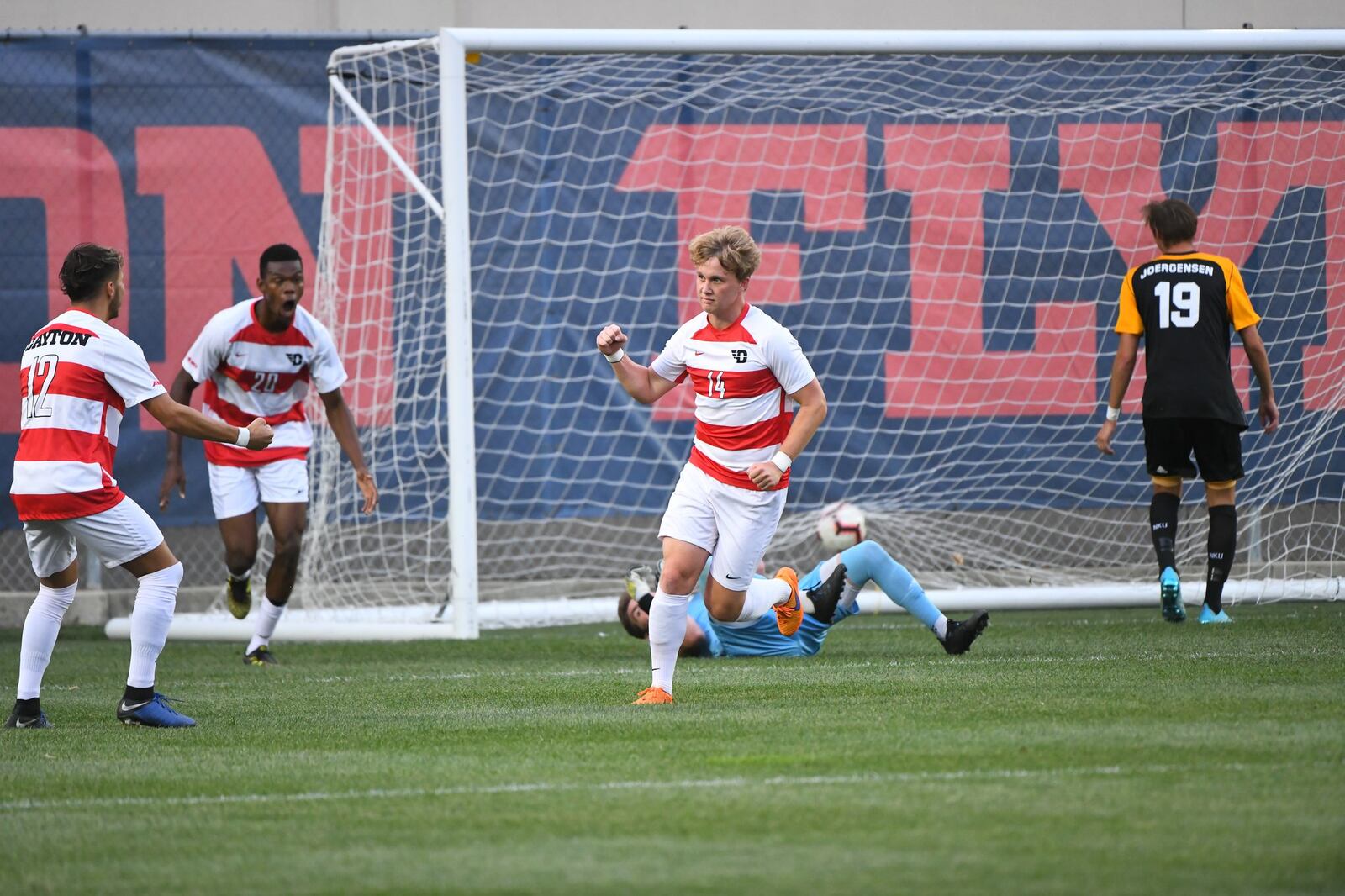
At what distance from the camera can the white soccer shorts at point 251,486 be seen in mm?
8828

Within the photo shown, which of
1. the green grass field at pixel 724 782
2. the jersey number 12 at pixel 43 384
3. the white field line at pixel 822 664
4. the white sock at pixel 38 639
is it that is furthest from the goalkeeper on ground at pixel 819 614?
the jersey number 12 at pixel 43 384

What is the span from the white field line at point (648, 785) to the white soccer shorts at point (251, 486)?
428 cm

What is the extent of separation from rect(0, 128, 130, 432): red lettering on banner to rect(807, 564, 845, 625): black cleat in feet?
17.6

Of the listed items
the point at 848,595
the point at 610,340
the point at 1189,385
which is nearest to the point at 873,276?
the point at 1189,385

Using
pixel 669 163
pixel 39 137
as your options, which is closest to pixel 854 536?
pixel 669 163

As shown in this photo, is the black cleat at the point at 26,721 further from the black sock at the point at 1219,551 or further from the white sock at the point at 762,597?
the black sock at the point at 1219,551

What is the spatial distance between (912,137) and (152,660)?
7205 millimetres

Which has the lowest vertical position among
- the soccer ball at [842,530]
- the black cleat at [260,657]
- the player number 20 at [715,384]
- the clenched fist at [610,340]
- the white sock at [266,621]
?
the black cleat at [260,657]

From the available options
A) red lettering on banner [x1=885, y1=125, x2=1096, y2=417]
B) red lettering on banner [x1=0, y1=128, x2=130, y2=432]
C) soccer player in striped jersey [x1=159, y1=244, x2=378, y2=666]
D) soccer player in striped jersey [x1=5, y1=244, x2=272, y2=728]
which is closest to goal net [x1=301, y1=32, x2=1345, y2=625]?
red lettering on banner [x1=885, y1=125, x2=1096, y2=417]

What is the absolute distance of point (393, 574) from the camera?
434 inches

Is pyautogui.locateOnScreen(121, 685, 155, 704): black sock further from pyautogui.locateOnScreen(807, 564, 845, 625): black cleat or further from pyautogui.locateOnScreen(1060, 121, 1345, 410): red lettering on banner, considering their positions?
pyautogui.locateOnScreen(1060, 121, 1345, 410): red lettering on banner

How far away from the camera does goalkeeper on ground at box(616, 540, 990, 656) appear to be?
7.98 m

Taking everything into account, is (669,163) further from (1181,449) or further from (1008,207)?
(1181,449)

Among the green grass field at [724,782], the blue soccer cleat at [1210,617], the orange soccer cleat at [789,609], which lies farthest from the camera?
the blue soccer cleat at [1210,617]
